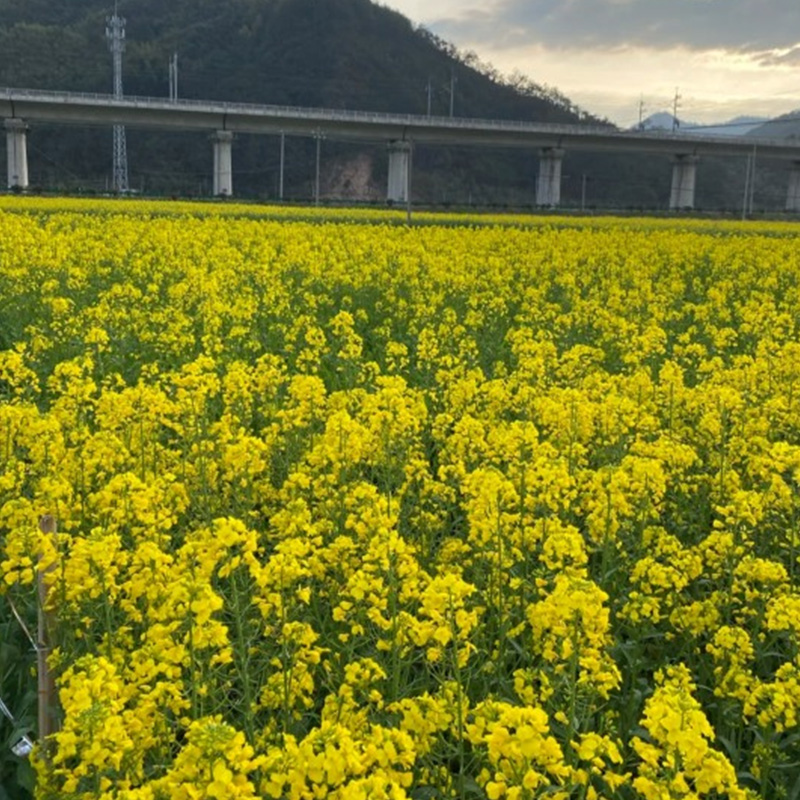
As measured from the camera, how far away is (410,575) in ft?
11.3

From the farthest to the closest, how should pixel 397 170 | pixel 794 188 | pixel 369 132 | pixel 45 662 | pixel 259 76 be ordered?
pixel 259 76 < pixel 794 188 < pixel 369 132 < pixel 397 170 < pixel 45 662

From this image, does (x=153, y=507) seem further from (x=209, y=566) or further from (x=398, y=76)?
(x=398, y=76)

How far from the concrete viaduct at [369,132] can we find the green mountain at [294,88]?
1037 cm

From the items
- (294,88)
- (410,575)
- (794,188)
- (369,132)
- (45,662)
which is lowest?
(45,662)

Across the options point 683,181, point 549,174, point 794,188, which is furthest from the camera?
point 794,188

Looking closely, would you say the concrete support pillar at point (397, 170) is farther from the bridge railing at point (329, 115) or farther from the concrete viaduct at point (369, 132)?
the bridge railing at point (329, 115)

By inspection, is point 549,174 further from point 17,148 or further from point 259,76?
point 259,76

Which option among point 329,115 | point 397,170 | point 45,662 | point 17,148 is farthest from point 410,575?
point 397,170

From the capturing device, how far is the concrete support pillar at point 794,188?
9250cm

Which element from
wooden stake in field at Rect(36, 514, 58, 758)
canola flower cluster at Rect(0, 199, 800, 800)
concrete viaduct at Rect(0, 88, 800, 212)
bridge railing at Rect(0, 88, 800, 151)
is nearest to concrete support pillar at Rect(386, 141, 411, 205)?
concrete viaduct at Rect(0, 88, 800, 212)

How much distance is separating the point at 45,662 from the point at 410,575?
1.25 m

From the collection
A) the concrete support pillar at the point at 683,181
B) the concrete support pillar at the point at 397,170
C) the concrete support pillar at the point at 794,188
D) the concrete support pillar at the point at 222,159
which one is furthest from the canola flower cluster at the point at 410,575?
the concrete support pillar at the point at 794,188

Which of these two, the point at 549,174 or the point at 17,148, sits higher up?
the point at 549,174

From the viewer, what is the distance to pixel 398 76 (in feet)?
427
